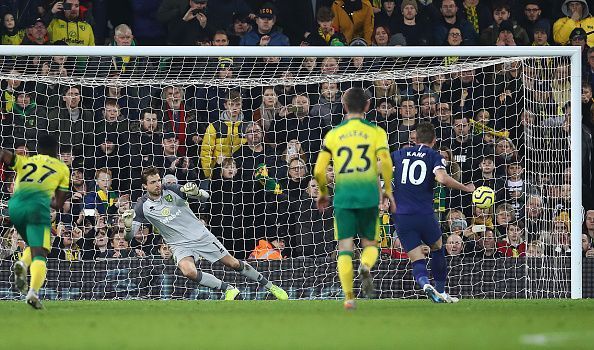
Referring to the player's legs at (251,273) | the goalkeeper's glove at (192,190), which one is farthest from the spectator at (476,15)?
the goalkeeper's glove at (192,190)

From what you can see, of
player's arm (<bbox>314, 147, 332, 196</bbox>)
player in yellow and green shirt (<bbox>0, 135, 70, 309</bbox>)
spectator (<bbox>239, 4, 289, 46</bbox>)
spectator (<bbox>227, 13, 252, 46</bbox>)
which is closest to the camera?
player's arm (<bbox>314, 147, 332, 196</bbox>)

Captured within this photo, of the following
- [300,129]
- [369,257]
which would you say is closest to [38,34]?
[300,129]

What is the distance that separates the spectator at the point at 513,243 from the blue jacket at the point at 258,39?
14.1 feet

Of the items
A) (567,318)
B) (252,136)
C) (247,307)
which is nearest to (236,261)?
(252,136)

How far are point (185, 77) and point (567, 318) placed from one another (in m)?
7.87

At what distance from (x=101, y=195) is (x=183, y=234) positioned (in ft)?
4.49

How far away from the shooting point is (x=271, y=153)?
1773cm

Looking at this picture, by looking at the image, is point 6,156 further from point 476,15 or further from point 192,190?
point 476,15

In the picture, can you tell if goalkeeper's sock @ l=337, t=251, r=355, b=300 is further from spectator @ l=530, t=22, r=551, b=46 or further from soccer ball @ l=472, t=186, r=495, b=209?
spectator @ l=530, t=22, r=551, b=46

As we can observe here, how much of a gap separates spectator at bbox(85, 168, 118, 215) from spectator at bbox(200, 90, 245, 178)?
1279 mm

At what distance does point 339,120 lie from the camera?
18062 mm

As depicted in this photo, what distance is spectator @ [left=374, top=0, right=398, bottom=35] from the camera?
1966 centimetres

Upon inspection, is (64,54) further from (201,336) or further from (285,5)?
(201,336)

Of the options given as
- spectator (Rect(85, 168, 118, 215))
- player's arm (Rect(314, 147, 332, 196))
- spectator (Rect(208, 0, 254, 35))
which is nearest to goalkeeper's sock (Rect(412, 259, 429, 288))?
player's arm (Rect(314, 147, 332, 196))
